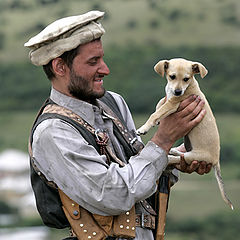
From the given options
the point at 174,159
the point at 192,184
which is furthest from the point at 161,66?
the point at 192,184

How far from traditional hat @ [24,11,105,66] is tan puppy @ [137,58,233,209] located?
564 mm

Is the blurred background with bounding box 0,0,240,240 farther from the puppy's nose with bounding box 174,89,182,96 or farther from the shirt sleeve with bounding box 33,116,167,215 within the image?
the shirt sleeve with bounding box 33,116,167,215

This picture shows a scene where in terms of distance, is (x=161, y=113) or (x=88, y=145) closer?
(x=88, y=145)

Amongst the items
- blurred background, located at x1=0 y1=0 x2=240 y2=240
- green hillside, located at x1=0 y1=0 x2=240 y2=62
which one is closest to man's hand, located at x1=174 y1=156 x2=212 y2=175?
blurred background, located at x1=0 y1=0 x2=240 y2=240

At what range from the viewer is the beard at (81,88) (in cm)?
430

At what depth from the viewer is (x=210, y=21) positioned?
59938 millimetres

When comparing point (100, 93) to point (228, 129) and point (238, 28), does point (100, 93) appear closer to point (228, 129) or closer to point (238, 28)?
point (228, 129)

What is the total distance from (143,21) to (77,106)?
184 feet

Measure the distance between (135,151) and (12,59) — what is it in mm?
57507

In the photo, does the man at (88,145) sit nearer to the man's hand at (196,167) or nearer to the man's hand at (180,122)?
the man's hand at (180,122)

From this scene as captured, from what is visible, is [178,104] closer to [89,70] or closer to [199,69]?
[199,69]

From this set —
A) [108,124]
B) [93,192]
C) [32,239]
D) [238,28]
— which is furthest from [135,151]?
[238,28]

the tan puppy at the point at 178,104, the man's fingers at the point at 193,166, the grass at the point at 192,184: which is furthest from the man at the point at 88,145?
the grass at the point at 192,184

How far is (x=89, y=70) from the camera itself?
4.29 m
